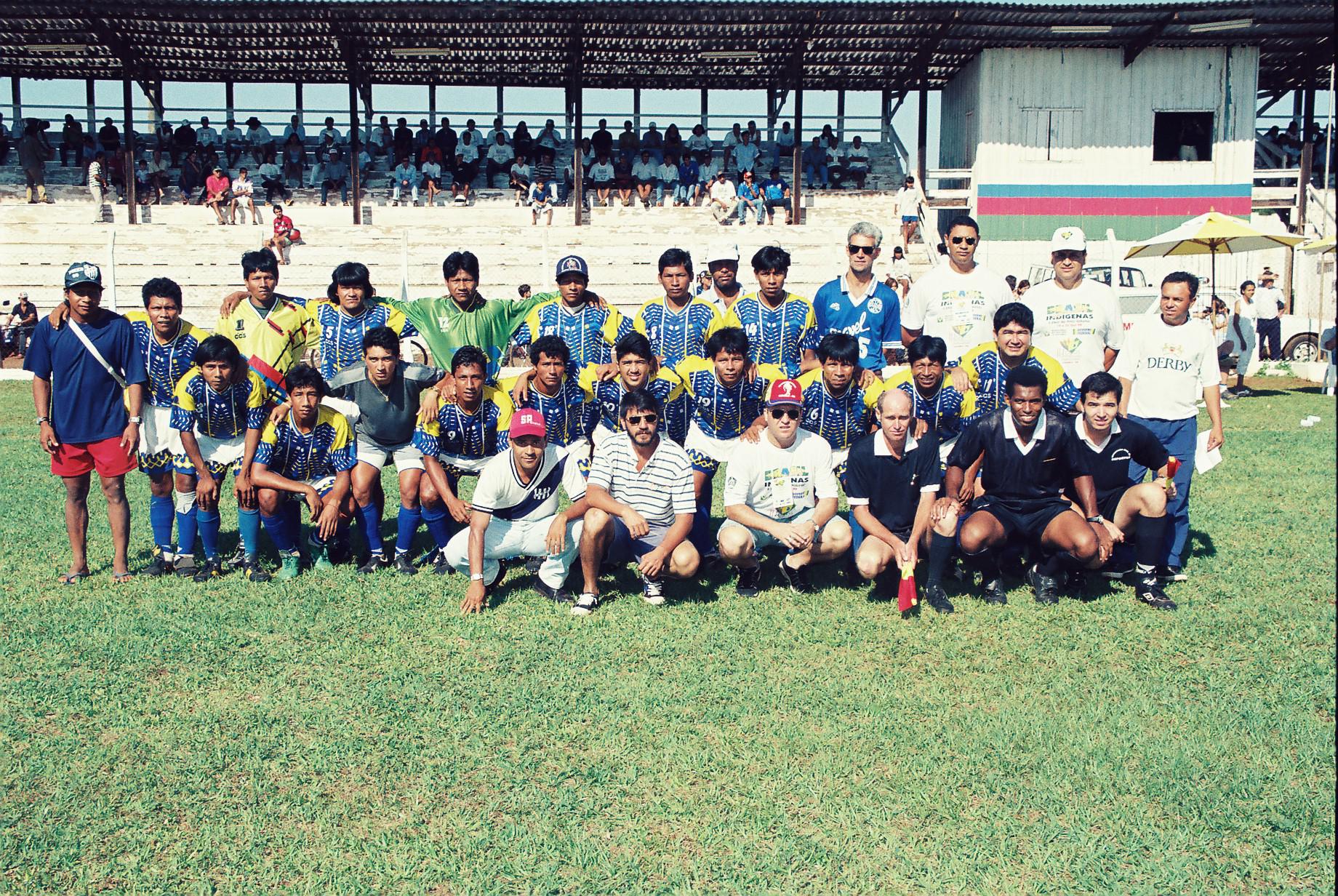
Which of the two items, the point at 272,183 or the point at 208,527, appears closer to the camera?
the point at 208,527

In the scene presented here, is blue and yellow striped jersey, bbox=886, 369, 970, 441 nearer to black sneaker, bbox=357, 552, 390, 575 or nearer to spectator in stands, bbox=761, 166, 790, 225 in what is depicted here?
black sneaker, bbox=357, 552, 390, 575

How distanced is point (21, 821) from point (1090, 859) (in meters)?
3.85

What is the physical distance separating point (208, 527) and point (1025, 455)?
5298 millimetres

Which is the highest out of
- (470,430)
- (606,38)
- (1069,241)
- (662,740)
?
(606,38)

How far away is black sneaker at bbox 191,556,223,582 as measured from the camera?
711 cm

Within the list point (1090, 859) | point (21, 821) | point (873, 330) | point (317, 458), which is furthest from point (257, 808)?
point (873, 330)

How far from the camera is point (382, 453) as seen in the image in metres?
7.52

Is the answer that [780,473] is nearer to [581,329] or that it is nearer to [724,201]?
[581,329]

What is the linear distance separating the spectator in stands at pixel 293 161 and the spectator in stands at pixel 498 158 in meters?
4.72

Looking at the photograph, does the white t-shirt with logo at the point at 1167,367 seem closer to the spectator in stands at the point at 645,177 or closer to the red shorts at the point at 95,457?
the red shorts at the point at 95,457

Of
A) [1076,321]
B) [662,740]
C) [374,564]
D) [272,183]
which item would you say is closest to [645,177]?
[272,183]

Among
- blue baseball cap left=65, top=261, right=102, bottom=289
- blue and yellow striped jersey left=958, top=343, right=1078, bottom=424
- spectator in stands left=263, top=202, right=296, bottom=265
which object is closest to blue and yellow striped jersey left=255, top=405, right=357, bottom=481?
blue baseball cap left=65, top=261, right=102, bottom=289

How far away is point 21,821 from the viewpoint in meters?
4.04

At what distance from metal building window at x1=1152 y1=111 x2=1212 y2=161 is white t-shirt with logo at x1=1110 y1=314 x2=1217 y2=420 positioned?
75.8 ft
